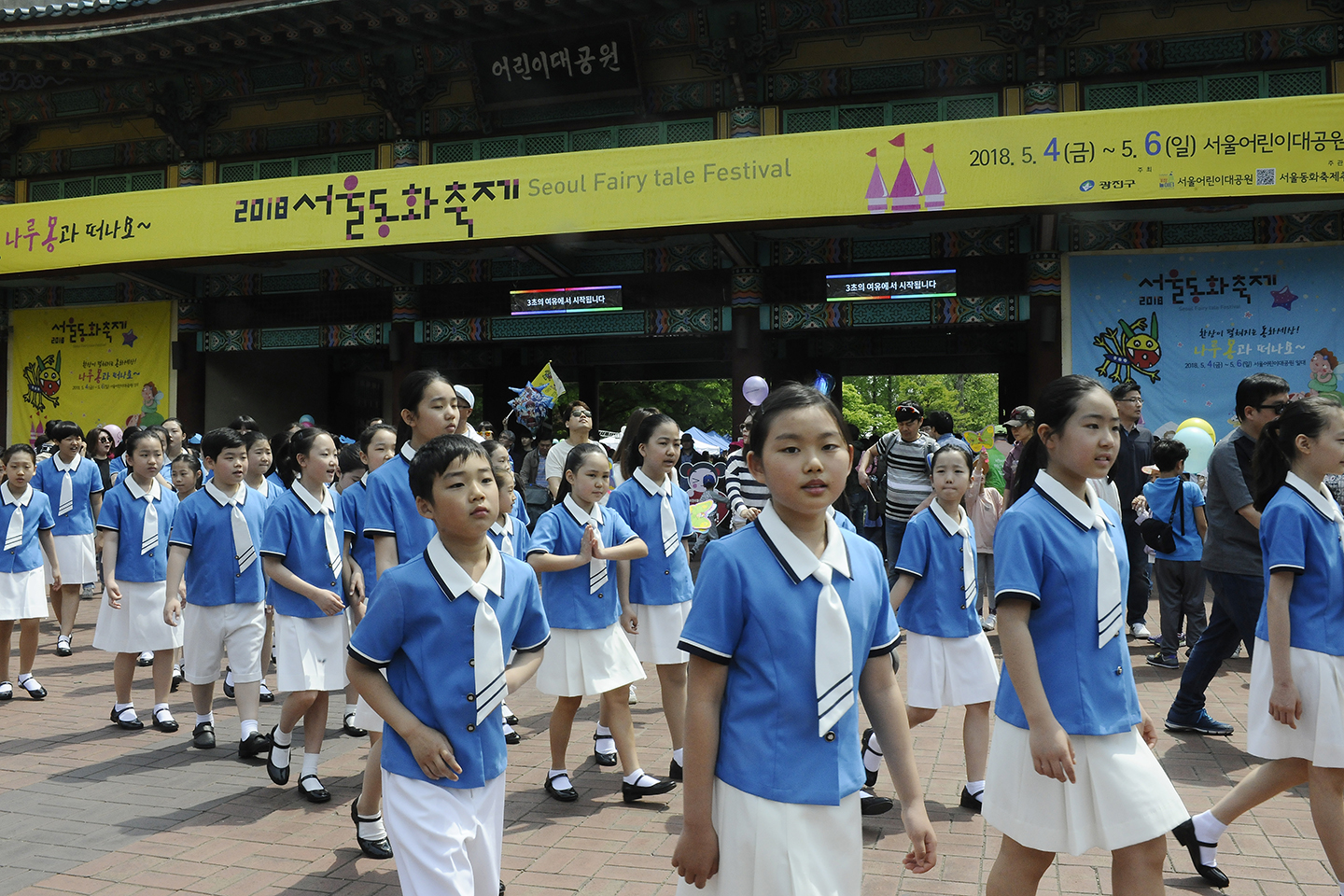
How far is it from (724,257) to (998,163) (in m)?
3.83

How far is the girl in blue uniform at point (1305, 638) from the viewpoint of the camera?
335 centimetres

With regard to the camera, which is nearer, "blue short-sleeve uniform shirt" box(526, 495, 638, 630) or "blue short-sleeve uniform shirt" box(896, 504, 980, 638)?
"blue short-sleeve uniform shirt" box(896, 504, 980, 638)

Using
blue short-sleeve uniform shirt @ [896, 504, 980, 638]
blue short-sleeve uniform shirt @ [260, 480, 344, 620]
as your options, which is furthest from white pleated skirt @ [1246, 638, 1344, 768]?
blue short-sleeve uniform shirt @ [260, 480, 344, 620]

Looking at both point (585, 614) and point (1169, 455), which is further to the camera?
point (1169, 455)

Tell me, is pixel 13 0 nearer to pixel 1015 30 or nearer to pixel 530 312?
pixel 530 312

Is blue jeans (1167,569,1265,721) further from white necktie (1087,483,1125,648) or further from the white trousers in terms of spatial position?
the white trousers

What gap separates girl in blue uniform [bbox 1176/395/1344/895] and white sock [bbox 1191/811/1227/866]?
109 millimetres

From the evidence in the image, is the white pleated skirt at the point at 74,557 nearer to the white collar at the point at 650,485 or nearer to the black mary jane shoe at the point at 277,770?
the black mary jane shoe at the point at 277,770

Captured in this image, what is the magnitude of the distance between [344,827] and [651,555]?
6.22ft

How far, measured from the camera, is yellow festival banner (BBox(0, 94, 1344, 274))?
33.6 feet

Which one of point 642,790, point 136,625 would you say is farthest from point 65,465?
point 642,790

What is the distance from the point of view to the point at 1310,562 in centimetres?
346

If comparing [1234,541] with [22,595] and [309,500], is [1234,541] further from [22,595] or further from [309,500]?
[22,595]

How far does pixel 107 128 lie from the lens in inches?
638
